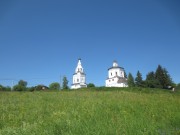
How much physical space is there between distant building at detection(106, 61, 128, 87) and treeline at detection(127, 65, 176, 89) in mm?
13464

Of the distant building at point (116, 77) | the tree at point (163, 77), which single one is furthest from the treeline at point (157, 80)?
the distant building at point (116, 77)

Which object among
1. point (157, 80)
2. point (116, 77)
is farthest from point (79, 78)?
point (157, 80)

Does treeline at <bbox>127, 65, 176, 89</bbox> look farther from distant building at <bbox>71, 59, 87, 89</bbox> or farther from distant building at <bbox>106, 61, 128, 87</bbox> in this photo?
distant building at <bbox>71, 59, 87, 89</bbox>

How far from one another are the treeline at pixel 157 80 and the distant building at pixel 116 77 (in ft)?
44.2

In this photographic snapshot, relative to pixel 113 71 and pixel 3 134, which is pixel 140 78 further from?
pixel 3 134

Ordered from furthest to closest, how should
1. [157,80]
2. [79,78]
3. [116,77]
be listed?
1. [79,78]
2. [116,77]
3. [157,80]

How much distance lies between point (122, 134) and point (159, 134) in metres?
0.73

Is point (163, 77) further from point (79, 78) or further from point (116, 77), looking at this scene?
point (79, 78)

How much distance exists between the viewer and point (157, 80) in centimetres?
8188

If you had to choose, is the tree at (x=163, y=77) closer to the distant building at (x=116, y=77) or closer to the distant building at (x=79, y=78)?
the distant building at (x=116, y=77)

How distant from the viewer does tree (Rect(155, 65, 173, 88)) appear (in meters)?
82.8

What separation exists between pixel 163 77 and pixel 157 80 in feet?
11.4

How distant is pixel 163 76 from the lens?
3295 inches

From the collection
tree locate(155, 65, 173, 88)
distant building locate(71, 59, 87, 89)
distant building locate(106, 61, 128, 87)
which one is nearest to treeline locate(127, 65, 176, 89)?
tree locate(155, 65, 173, 88)
